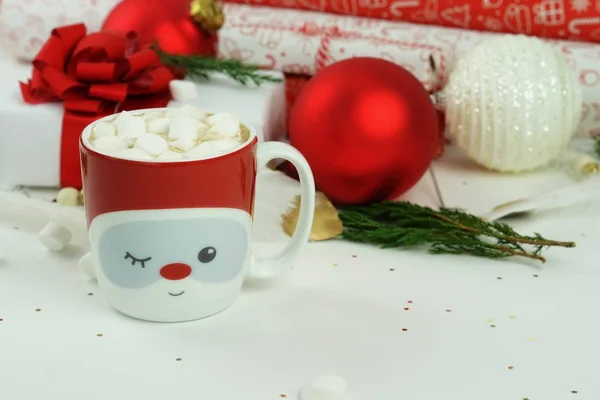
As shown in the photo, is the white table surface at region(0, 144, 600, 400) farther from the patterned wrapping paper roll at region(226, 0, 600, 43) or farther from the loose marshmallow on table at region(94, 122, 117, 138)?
the patterned wrapping paper roll at region(226, 0, 600, 43)

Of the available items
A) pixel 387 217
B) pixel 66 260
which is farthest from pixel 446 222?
pixel 66 260

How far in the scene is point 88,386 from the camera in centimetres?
45

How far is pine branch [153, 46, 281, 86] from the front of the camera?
0.76 metres

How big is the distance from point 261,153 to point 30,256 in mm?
213

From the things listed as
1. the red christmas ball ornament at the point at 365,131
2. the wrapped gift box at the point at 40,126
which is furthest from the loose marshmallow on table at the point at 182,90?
the red christmas ball ornament at the point at 365,131

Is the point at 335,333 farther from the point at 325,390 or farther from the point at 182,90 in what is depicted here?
the point at 182,90

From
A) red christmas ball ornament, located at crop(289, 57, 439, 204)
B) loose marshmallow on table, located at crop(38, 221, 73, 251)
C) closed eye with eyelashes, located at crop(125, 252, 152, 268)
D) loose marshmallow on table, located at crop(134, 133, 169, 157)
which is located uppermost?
loose marshmallow on table, located at crop(134, 133, 169, 157)

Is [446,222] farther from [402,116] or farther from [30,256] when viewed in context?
[30,256]

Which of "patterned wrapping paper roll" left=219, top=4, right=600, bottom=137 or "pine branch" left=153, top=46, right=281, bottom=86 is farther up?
"patterned wrapping paper roll" left=219, top=4, right=600, bottom=137

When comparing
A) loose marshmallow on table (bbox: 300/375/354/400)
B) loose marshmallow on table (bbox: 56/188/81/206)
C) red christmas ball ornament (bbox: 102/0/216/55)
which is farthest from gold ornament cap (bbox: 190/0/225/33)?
loose marshmallow on table (bbox: 300/375/354/400)

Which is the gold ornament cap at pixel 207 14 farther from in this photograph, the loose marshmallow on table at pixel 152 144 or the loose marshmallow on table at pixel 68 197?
the loose marshmallow on table at pixel 152 144

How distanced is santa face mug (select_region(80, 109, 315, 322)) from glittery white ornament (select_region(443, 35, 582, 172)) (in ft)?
0.92

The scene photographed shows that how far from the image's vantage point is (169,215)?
0.48 metres

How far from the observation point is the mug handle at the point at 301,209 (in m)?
0.52
